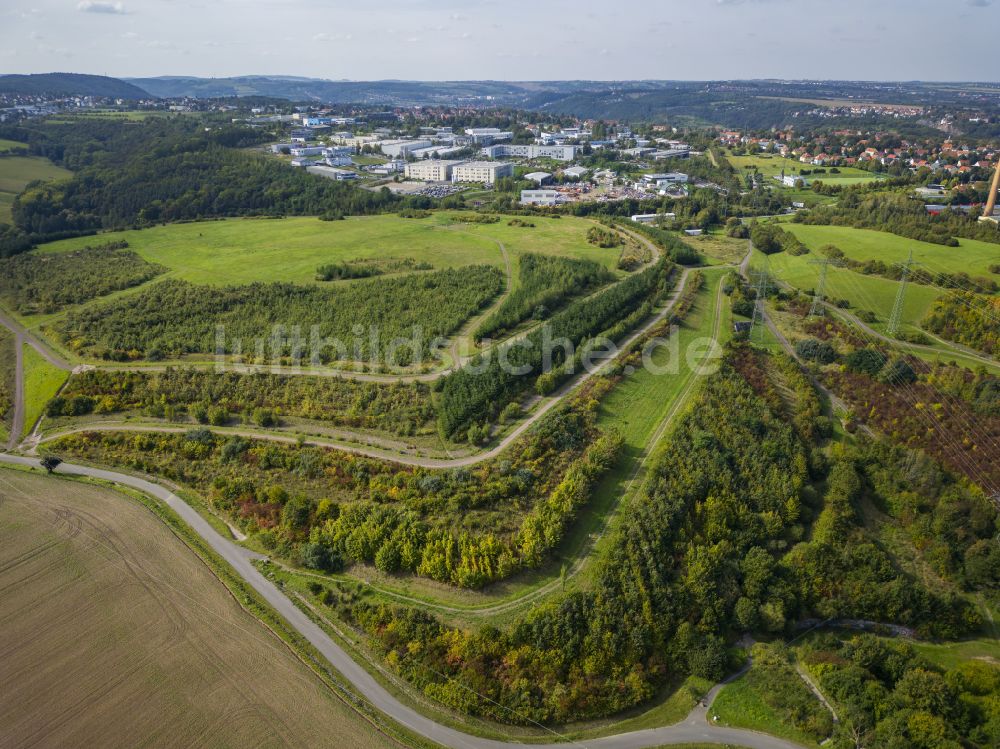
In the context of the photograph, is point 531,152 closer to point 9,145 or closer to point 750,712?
point 9,145

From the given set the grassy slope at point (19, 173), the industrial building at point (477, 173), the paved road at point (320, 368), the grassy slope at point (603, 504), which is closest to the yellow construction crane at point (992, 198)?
the grassy slope at point (603, 504)

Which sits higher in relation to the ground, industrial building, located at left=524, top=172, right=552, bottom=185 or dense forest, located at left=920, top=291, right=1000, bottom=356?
industrial building, located at left=524, top=172, right=552, bottom=185

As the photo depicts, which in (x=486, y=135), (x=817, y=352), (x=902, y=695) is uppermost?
(x=486, y=135)

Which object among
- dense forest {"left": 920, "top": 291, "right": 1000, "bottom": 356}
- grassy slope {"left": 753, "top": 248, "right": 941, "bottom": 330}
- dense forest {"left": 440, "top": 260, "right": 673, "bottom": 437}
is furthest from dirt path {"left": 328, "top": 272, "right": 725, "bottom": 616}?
grassy slope {"left": 753, "top": 248, "right": 941, "bottom": 330}

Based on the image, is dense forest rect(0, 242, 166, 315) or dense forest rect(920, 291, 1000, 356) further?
dense forest rect(0, 242, 166, 315)

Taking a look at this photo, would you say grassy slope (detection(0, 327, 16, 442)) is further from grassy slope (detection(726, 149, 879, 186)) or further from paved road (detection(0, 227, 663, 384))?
grassy slope (detection(726, 149, 879, 186))

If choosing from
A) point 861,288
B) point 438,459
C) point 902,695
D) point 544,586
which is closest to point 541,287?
point 438,459

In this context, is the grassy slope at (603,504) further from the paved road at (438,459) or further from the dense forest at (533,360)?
the dense forest at (533,360)
